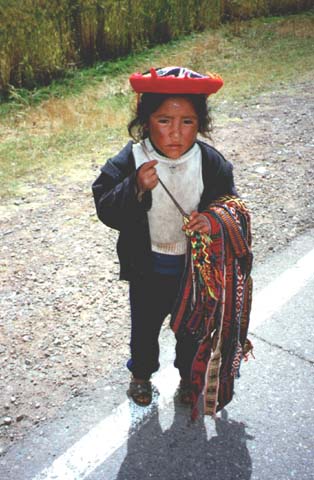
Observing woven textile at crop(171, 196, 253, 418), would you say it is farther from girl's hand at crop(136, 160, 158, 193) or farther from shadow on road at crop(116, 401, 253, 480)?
girl's hand at crop(136, 160, 158, 193)

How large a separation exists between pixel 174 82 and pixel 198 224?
0.51 meters

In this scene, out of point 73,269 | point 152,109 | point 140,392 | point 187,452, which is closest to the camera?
point 152,109

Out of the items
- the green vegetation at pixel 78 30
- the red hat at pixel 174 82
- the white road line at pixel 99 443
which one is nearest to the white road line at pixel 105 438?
the white road line at pixel 99 443

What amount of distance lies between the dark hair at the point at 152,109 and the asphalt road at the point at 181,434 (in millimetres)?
1206

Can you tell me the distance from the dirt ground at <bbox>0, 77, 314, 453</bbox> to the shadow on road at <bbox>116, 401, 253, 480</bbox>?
1.32 ft

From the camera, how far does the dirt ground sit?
8.14 feet

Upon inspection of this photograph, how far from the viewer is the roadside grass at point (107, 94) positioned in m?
4.89

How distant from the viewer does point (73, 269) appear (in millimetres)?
3311

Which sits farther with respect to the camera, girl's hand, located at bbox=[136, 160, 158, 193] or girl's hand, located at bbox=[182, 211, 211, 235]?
girl's hand, located at bbox=[182, 211, 211, 235]

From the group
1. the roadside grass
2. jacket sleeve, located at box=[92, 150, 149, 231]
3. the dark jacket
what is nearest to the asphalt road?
the dark jacket

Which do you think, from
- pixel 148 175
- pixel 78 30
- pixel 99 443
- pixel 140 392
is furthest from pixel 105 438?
pixel 78 30

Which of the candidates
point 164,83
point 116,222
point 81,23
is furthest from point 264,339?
point 81,23

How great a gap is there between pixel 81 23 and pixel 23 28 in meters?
1.16

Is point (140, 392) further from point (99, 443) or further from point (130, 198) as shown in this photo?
point (130, 198)
